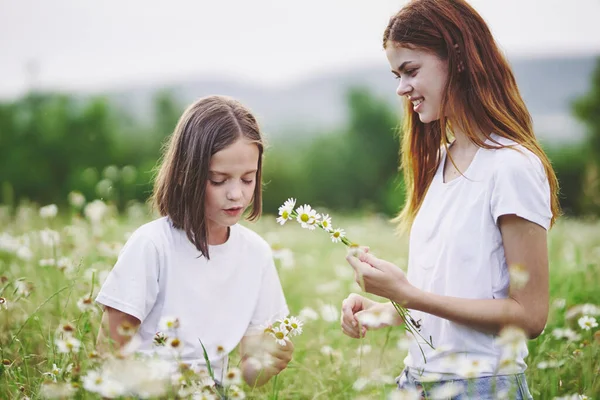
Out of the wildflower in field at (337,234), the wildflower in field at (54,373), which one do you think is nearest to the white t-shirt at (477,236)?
the wildflower in field at (337,234)

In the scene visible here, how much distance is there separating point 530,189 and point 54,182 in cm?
1734

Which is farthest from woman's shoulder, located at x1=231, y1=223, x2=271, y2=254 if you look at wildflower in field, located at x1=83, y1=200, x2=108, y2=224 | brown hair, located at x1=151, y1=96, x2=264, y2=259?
wildflower in field, located at x1=83, y1=200, x2=108, y2=224

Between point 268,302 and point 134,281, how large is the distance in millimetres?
590

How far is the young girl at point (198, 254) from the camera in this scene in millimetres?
2090

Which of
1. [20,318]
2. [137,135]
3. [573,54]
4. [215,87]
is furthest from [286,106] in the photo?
[20,318]

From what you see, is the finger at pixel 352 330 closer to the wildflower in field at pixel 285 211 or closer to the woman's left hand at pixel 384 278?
the woman's left hand at pixel 384 278

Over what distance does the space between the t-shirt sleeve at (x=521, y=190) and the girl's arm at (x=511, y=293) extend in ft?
0.11

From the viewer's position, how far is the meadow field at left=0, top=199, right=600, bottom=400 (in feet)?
6.55

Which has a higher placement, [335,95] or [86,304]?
[86,304]

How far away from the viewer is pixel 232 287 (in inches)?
91.5

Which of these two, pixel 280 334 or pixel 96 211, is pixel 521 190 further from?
pixel 96 211

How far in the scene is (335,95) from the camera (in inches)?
2835

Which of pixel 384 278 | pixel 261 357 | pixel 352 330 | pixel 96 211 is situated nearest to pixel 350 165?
pixel 96 211

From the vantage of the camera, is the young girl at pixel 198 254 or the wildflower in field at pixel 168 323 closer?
the wildflower in field at pixel 168 323
